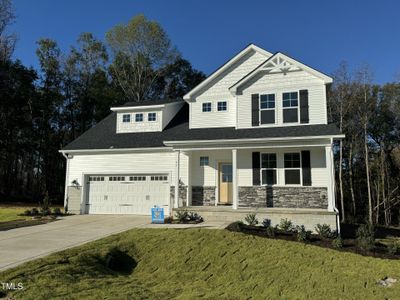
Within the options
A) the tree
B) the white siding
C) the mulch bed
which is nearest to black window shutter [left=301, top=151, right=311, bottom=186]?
the mulch bed

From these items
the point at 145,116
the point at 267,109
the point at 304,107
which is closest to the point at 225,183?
the point at 267,109

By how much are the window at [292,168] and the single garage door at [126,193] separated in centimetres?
583

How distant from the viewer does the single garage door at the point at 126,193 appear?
15.4 m

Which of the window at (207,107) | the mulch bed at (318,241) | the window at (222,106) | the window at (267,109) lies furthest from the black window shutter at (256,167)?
the window at (207,107)

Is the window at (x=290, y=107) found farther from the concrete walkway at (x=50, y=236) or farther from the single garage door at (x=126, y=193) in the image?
the single garage door at (x=126, y=193)

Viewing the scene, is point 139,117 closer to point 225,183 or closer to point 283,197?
point 225,183

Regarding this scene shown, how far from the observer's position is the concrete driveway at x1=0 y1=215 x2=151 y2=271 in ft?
24.8

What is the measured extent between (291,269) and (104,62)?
30363 millimetres

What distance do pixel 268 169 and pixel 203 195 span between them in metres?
3.30

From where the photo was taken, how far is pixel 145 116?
17.8m

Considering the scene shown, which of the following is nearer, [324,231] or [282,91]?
[324,231]

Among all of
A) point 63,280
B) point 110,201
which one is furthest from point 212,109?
point 63,280

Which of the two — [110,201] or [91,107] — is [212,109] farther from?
[91,107]

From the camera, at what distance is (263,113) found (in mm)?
13969
